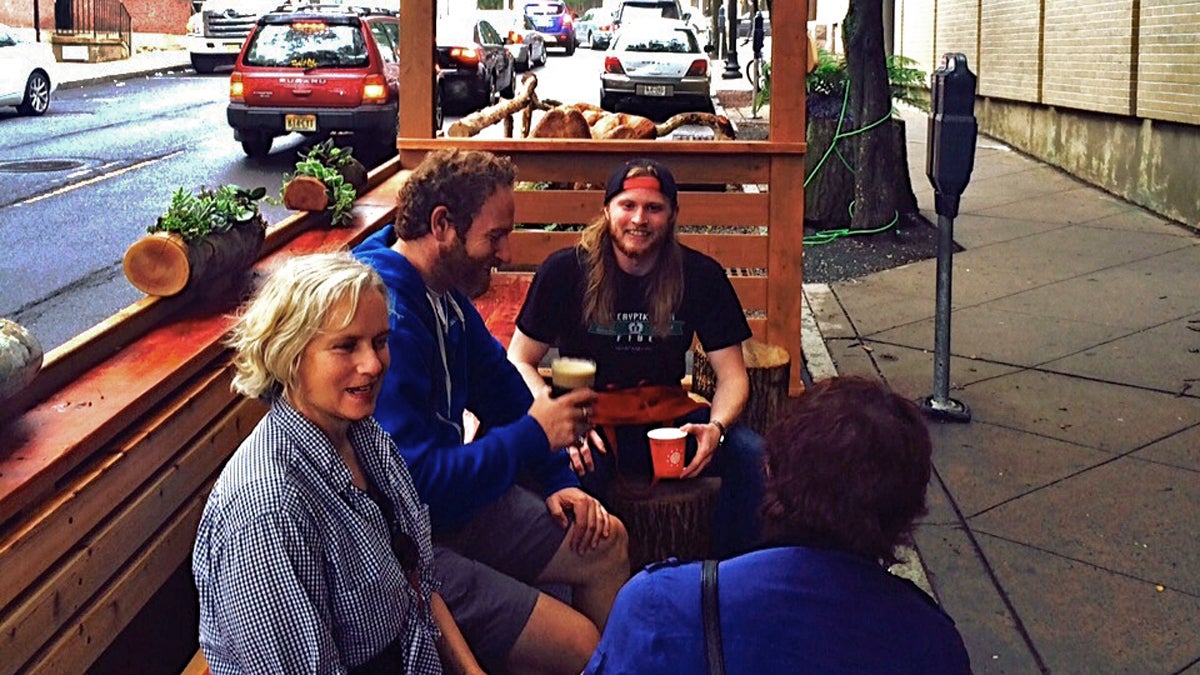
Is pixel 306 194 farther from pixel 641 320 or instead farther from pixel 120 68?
pixel 120 68

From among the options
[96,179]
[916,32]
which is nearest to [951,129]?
[96,179]

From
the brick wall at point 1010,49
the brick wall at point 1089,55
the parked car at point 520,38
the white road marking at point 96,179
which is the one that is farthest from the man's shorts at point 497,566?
the parked car at point 520,38

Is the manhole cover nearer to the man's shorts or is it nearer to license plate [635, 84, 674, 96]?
license plate [635, 84, 674, 96]

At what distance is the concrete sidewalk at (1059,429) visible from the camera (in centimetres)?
427

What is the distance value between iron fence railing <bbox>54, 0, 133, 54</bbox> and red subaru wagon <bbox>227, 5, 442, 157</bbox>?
21177mm

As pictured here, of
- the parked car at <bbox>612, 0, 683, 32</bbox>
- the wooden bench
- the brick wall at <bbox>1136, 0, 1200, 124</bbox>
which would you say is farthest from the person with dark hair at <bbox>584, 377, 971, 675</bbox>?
the parked car at <bbox>612, 0, 683, 32</bbox>

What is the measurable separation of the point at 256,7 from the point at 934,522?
89.2 feet

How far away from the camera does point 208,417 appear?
337cm

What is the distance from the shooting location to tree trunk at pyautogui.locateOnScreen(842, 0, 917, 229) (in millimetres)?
10938

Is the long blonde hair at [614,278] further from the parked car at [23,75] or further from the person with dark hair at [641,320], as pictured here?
the parked car at [23,75]

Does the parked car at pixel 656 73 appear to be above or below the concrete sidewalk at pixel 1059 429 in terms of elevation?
above

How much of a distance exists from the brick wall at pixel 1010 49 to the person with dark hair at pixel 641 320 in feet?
39.8

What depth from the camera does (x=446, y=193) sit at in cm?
314

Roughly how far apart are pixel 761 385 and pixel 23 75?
728 inches
